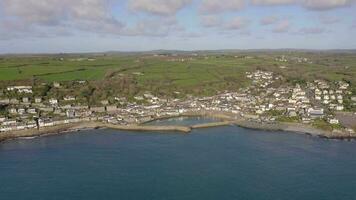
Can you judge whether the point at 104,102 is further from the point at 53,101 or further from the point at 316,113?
the point at 316,113

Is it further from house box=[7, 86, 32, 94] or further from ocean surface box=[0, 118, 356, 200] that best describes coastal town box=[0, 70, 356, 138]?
ocean surface box=[0, 118, 356, 200]

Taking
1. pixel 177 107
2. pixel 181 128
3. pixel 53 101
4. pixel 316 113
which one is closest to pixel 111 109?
pixel 53 101

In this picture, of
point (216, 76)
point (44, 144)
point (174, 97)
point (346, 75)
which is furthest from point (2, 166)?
point (346, 75)

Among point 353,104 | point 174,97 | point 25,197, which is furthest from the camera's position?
point 174,97

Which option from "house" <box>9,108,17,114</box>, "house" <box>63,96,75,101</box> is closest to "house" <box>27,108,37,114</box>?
"house" <box>9,108,17,114</box>

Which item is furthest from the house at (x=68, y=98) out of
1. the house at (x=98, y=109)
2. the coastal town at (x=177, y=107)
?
the house at (x=98, y=109)

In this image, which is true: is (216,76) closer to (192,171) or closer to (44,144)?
(44,144)

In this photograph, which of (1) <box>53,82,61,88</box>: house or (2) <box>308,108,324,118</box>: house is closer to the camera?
(2) <box>308,108,324,118</box>: house
